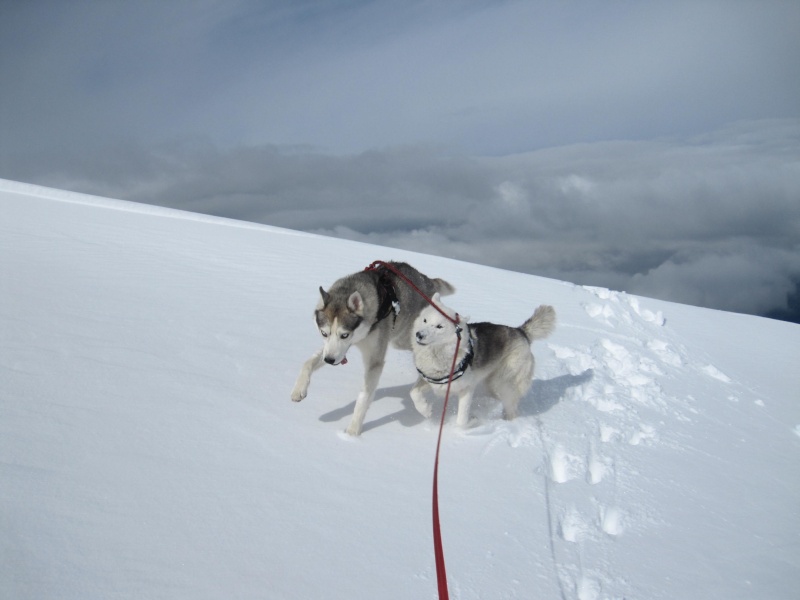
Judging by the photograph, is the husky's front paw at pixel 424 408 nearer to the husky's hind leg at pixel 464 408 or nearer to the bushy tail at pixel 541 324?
the husky's hind leg at pixel 464 408

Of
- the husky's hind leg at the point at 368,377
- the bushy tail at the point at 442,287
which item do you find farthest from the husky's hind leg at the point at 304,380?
the bushy tail at the point at 442,287

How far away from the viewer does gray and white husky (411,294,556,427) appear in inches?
196

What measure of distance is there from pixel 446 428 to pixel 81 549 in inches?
130

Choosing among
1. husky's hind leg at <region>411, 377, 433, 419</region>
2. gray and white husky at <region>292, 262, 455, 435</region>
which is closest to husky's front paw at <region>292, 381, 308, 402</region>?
gray and white husky at <region>292, 262, 455, 435</region>

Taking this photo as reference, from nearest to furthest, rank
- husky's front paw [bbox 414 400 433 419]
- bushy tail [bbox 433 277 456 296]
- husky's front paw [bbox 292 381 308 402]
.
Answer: husky's front paw [bbox 292 381 308 402]
husky's front paw [bbox 414 400 433 419]
bushy tail [bbox 433 277 456 296]

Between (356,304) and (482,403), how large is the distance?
223cm

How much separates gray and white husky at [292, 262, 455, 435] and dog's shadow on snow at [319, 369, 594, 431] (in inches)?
16.9

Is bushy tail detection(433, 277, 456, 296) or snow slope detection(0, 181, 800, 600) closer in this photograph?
snow slope detection(0, 181, 800, 600)

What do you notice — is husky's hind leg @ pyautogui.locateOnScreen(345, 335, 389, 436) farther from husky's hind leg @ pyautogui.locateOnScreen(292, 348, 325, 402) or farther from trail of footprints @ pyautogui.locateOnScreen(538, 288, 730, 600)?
trail of footprints @ pyautogui.locateOnScreen(538, 288, 730, 600)

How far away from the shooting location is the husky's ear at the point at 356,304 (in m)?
4.66

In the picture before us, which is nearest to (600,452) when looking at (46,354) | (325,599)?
(325,599)

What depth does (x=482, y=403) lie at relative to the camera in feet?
19.8

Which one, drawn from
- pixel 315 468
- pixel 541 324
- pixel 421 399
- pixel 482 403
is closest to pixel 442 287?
pixel 541 324

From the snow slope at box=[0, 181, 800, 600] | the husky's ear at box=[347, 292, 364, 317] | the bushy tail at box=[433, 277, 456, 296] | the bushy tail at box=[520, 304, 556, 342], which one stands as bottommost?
the snow slope at box=[0, 181, 800, 600]
